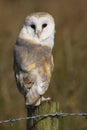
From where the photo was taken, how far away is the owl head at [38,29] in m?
7.55

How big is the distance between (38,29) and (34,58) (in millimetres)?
457

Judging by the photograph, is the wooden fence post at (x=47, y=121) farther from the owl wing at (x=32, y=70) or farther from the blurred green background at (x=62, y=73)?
the blurred green background at (x=62, y=73)

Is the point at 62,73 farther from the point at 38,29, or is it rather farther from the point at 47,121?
the point at 47,121

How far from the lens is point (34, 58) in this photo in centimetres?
717

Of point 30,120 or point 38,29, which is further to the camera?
point 38,29

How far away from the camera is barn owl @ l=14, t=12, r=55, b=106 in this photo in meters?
6.96

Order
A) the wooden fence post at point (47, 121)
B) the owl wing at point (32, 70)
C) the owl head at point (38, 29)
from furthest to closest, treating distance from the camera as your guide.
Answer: the owl head at point (38, 29), the owl wing at point (32, 70), the wooden fence post at point (47, 121)

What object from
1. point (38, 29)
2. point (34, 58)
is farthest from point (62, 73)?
point (34, 58)

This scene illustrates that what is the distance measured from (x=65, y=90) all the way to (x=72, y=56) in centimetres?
95

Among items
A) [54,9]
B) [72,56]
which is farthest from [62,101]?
[54,9]

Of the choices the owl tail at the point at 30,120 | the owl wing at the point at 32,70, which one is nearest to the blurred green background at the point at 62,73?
the owl wing at the point at 32,70

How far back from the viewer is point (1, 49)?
37.3 ft

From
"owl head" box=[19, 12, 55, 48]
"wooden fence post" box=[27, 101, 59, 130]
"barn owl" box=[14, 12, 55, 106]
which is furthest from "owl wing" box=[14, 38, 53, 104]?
"wooden fence post" box=[27, 101, 59, 130]

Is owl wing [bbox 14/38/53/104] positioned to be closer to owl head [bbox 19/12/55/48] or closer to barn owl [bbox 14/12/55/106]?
barn owl [bbox 14/12/55/106]
